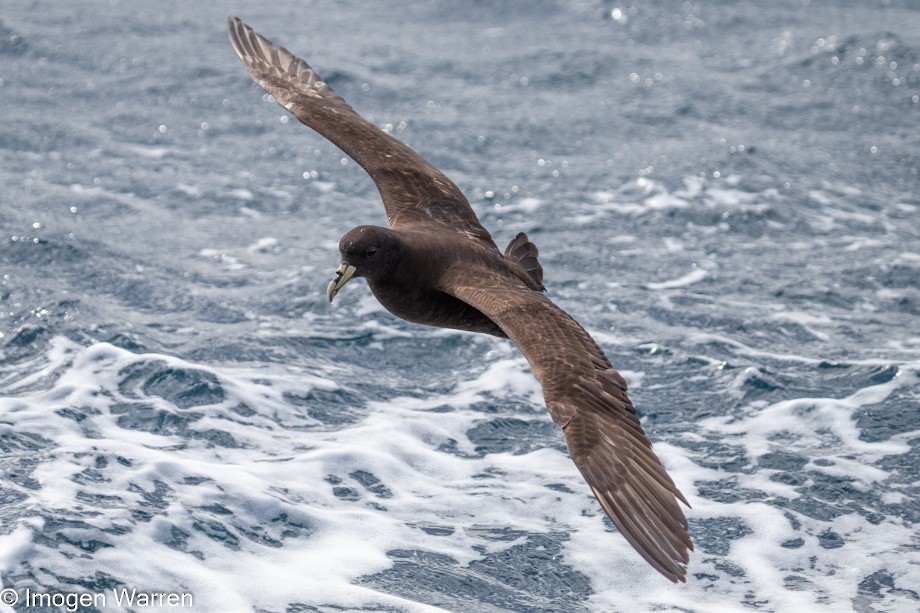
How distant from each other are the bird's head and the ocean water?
2104 mm

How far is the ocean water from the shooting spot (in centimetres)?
1052

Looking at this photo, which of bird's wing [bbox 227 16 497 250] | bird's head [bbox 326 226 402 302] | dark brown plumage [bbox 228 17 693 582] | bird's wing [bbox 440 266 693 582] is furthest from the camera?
bird's wing [bbox 227 16 497 250]

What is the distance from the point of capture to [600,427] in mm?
8805

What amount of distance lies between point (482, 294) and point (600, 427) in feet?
5.27

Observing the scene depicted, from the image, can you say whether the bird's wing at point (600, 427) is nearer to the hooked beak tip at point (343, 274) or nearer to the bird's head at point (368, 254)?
the bird's head at point (368, 254)

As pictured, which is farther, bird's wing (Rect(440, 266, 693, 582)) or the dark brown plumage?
the dark brown plumage

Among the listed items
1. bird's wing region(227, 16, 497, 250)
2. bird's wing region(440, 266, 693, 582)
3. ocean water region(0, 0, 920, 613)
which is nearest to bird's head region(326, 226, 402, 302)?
bird's wing region(440, 266, 693, 582)

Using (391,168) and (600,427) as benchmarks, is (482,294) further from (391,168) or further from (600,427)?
(391,168)

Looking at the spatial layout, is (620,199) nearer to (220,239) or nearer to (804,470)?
(220,239)

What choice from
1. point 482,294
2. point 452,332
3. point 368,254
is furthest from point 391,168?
point 452,332

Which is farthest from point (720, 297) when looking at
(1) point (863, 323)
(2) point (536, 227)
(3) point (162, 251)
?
(3) point (162, 251)

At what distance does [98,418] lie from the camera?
1206cm

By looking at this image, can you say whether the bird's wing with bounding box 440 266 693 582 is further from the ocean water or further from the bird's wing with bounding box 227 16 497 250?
the ocean water

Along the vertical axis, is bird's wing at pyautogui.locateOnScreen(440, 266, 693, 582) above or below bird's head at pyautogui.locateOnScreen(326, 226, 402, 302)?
below
